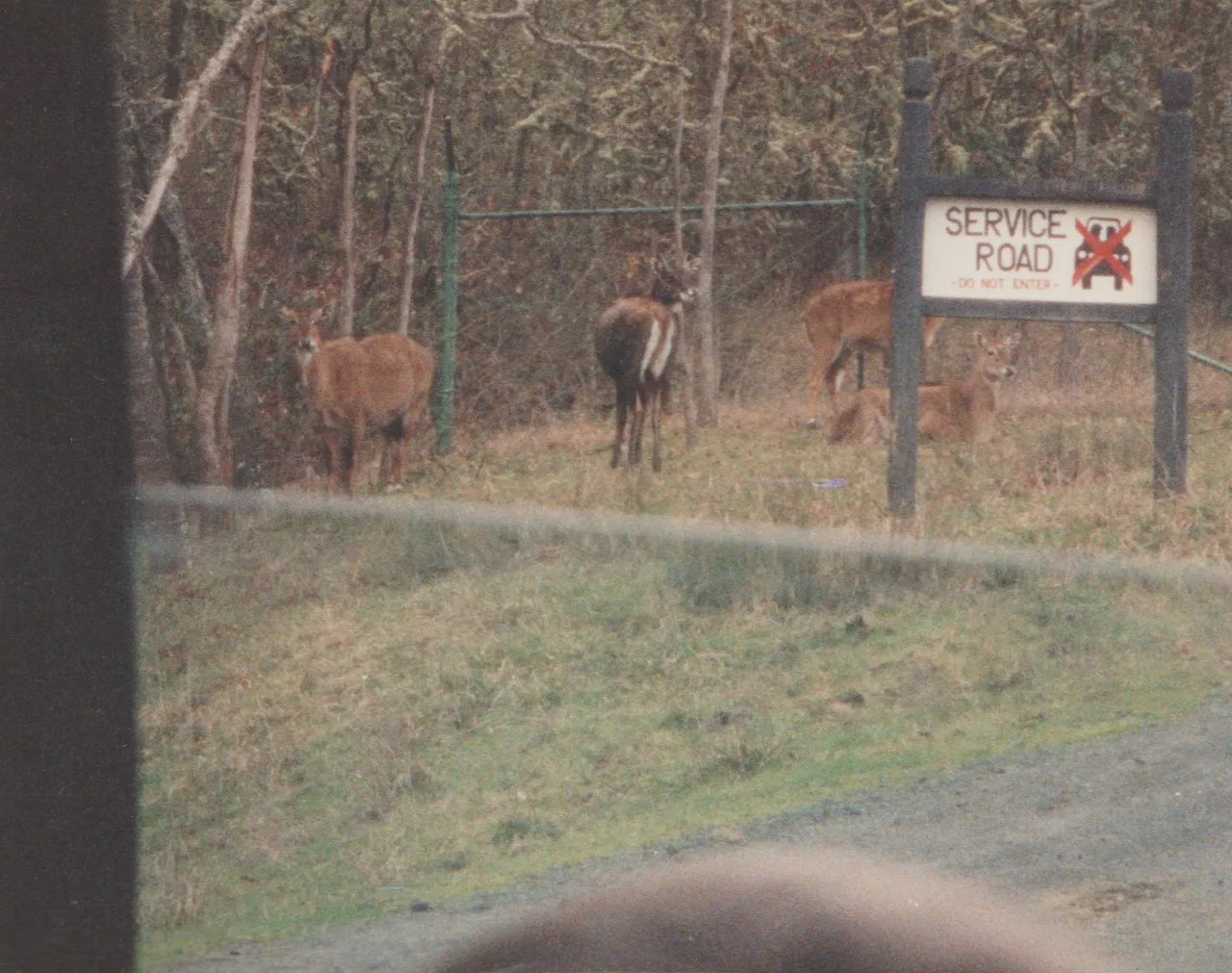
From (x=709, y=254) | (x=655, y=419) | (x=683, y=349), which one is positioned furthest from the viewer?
(x=683, y=349)

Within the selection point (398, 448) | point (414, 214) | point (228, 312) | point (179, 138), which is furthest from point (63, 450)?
point (414, 214)

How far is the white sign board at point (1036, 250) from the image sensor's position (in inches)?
376

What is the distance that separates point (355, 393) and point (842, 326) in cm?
450

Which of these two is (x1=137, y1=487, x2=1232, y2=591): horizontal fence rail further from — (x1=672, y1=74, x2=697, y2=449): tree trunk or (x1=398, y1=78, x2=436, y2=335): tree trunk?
(x1=398, y1=78, x2=436, y2=335): tree trunk

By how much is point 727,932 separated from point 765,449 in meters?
13.4

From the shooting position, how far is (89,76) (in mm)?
10469

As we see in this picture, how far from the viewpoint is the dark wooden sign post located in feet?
31.2

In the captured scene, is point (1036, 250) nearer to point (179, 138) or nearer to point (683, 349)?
point (179, 138)

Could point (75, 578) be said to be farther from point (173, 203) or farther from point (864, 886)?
point (864, 886)

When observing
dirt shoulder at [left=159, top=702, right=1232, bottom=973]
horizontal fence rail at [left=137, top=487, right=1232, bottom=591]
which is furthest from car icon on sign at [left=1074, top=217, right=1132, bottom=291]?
dirt shoulder at [left=159, top=702, right=1232, bottom=973]

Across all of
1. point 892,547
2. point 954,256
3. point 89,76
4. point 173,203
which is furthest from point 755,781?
point 173,203

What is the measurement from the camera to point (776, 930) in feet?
3.78

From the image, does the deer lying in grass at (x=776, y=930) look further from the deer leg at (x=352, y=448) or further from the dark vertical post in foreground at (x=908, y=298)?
the deer leg at (x=352, y=448)

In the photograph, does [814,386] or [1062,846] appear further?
[814,386]
